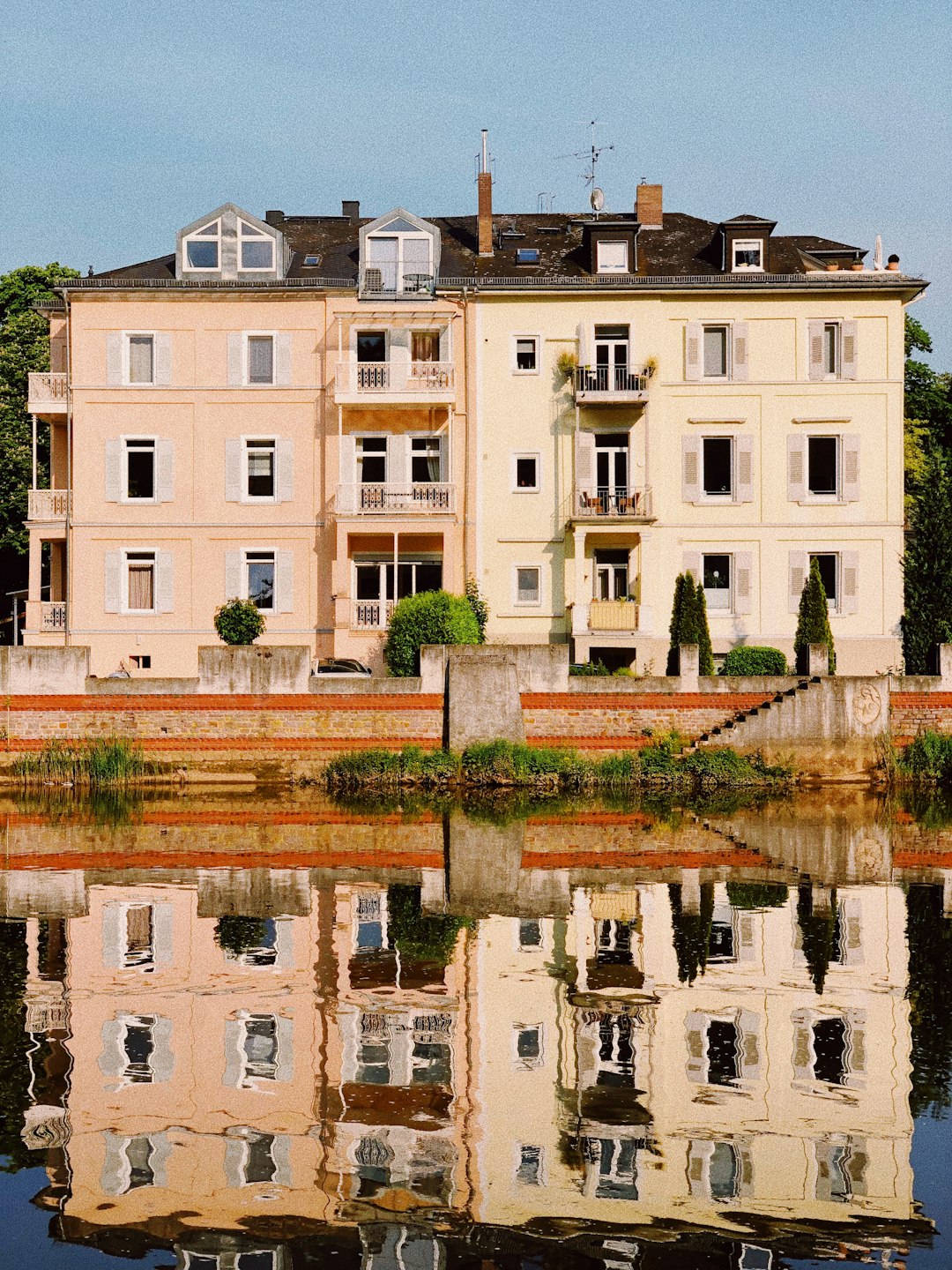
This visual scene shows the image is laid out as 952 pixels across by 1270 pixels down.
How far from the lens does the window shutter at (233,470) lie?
124 feet

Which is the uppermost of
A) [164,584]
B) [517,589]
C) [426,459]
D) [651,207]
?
[651,207]

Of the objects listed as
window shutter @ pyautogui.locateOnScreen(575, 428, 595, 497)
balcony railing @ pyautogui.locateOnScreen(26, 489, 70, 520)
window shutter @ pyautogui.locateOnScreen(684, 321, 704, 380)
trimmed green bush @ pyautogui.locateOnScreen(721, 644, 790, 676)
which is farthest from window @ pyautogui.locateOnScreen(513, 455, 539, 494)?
balcony railing @ pyautogui.locateOnScreen(26, 489, 70, 520)

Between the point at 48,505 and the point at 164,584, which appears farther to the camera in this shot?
the point at 48,505

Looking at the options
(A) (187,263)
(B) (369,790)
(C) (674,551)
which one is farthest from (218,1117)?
(A) (187,263)

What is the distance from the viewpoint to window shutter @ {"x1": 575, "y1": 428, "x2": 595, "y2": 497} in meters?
37.7

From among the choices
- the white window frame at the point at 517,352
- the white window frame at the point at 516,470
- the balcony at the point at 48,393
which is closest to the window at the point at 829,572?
the white window frame at the point at 516,470

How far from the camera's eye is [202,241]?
38312mm

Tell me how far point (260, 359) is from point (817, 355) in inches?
602

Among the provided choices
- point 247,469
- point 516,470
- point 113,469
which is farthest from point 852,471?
point 113,469

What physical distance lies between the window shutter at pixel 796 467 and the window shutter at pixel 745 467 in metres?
1.01

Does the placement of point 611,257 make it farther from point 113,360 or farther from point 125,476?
point 125,476

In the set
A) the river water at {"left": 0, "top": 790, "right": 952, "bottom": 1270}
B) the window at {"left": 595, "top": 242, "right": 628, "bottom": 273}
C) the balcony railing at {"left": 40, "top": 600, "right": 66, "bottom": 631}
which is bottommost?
the river water at {"left": 0, "top": 790, "right": 952, "bottom": 1270}

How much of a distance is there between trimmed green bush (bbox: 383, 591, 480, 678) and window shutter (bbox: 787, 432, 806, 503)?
11.5 m

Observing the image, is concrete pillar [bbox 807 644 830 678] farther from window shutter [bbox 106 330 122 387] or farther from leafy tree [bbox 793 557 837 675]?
window shutter [bbox 106 330 122 387]
